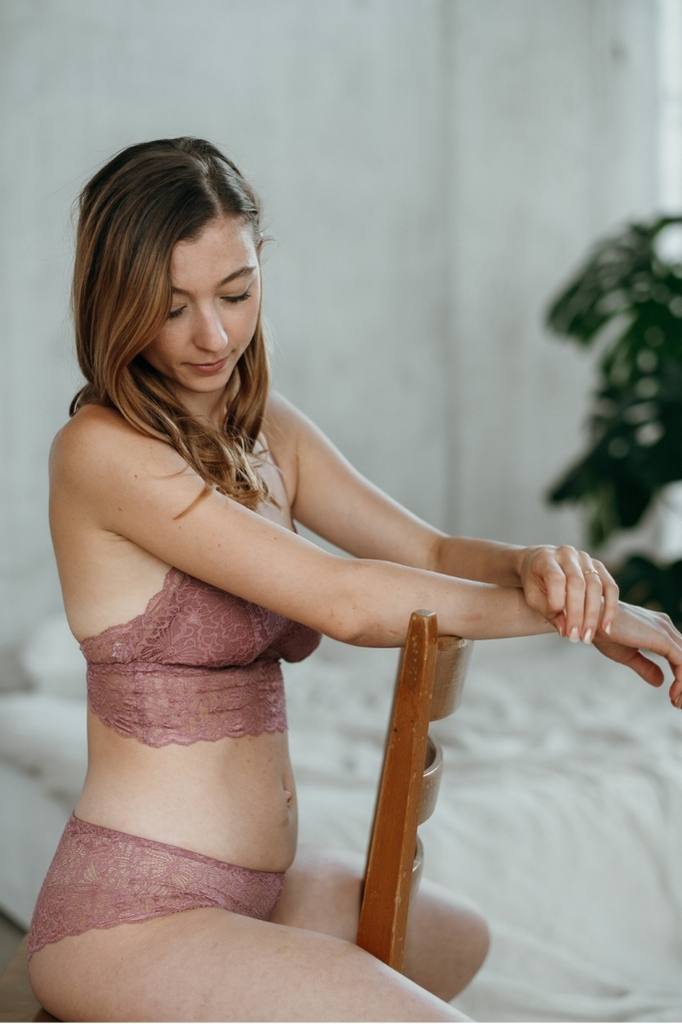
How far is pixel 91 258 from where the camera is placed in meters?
1.50

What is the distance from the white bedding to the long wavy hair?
3.66 feet

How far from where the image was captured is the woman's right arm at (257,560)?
1395 mm

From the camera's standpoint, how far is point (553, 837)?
2.52m

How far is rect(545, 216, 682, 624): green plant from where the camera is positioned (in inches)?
158

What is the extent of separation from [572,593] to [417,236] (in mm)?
4341

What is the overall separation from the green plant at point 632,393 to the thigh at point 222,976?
2794 mm

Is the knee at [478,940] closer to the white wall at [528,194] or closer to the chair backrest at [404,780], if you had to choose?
the chair backrest at [404,780]

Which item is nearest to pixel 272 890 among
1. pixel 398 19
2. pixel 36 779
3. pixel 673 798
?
pixel 673 798

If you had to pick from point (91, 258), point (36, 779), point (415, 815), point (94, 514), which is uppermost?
point (91, 258)

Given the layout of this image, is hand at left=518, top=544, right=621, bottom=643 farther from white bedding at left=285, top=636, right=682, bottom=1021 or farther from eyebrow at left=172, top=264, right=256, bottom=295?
white bedding at left=285, top=636, right=682, bottom=1021

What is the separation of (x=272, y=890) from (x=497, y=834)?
3.42 ft

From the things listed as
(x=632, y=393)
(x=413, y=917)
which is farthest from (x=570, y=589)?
(x=632, y=393)

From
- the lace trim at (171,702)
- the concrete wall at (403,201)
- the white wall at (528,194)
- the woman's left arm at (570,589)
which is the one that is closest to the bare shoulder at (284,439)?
the lace trim at (171,702)

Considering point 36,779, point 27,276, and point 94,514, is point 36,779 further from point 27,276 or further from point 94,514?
point 27,276
